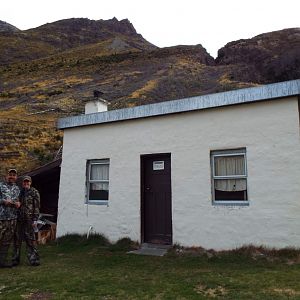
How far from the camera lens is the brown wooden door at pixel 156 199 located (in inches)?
390

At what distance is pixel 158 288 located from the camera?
6141mm

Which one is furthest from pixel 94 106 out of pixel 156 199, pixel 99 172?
pixel 156 199

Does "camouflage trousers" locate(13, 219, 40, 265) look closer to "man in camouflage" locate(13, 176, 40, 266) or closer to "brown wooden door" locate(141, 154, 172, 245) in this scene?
"man in camouflage" locate(13, 176, 40, 266)

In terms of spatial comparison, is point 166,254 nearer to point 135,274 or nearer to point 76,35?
point 135,274

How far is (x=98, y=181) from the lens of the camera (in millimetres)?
11117

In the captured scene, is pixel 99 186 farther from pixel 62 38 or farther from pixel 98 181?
pixel 62 38

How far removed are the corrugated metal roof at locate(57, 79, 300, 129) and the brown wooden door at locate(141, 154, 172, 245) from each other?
4.01ft

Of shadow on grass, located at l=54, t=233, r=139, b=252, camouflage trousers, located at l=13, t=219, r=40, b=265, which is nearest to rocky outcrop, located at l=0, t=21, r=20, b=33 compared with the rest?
shadow on grass, located at l=54, t=233, r=139, b=252

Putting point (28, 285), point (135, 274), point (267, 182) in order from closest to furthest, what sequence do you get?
point (28, 285), point (135, 274), point (267, 182)

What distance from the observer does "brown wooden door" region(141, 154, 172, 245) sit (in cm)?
991

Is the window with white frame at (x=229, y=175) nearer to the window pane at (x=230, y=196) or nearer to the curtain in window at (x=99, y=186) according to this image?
the window pane at (x=230, y=196)

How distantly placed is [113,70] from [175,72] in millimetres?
9404

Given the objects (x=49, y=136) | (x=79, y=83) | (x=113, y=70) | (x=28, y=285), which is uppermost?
(x=113, y=70)

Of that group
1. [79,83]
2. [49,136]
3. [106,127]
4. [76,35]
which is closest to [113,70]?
[79,83]
